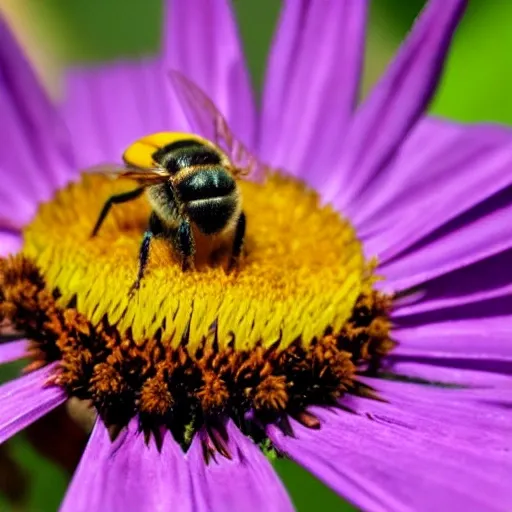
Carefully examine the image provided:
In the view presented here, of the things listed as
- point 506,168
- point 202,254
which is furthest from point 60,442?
point 506,168

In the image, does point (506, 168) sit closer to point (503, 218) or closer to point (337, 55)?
point (503, 218)

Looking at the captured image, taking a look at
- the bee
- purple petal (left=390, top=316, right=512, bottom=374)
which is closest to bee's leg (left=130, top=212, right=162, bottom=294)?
the bee

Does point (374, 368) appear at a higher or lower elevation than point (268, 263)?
lower

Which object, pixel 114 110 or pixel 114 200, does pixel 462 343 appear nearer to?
pixel 114 200

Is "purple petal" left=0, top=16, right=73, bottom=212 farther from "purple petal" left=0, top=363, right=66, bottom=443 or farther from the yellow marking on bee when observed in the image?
"purple petal" left=0, top=363, right=66, bottom=443

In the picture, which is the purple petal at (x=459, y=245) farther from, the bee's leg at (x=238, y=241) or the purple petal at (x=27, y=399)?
the purple petal at (x=27, y=399)

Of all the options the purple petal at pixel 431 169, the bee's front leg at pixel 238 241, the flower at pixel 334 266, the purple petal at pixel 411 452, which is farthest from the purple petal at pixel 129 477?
the purple petal at pixel 431 169
